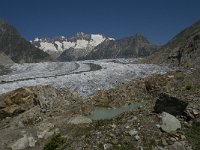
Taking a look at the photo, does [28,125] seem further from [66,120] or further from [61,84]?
[61,84]

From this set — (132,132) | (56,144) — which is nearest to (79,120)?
(56,144)

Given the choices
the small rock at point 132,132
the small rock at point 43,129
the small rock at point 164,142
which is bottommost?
the small rock at point 43,129

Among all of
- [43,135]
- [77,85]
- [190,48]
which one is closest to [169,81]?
[77,85]

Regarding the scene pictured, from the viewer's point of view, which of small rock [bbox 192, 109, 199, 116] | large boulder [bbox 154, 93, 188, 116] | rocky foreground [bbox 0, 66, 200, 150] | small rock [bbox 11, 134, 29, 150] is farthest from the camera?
small rock [bbox 11, 134, 29, 150]

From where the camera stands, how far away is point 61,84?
152 feet

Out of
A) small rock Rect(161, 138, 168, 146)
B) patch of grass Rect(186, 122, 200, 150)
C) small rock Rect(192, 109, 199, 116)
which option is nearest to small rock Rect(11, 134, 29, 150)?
small rock Rect(161, 138, 168, 146)

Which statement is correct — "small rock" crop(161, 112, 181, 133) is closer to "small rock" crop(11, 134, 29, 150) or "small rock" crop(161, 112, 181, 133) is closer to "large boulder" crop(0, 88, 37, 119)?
"small rock" crop(11, 134, 29, 150)

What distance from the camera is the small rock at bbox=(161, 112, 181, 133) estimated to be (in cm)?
2133

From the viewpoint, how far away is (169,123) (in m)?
21.6

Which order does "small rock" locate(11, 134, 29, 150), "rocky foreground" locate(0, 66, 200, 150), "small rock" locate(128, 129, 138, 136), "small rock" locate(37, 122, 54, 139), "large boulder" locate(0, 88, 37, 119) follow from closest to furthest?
"rocky foreground" locate(0, 66, 200, 150) < "small rock" locate(128, 129, 138, 136) < "small rock" locate(11, 134, 29, 150) < "small rock" locate(37, 122, 54, 139) < "large boulder" locate(0, 88, 37, 119)

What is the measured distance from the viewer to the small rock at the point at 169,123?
840 inches

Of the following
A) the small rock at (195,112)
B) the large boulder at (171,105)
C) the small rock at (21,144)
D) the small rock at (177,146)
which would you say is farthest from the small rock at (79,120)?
the small rock at (177,146)

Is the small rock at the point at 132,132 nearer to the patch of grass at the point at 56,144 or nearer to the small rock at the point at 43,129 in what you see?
the patch of grass at the point at 56,144

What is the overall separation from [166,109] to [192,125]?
1.97 meters
